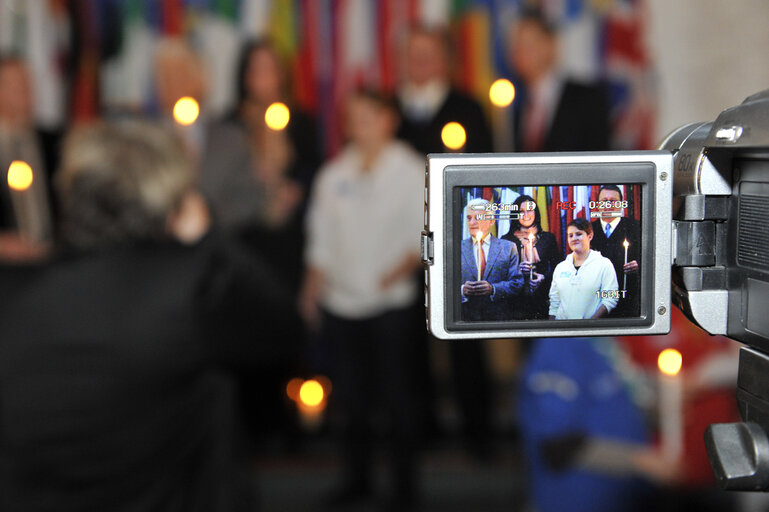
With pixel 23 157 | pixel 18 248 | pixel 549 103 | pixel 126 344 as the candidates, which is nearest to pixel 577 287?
pixel 126 344

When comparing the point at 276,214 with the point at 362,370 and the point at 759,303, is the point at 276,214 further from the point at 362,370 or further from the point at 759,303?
the point at 759,303

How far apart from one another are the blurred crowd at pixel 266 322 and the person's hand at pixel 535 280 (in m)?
0.02

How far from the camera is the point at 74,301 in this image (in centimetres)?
142

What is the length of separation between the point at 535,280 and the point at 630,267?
9cm

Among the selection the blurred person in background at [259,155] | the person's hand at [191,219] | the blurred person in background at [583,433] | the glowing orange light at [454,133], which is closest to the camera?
the person's hand at [191,219]

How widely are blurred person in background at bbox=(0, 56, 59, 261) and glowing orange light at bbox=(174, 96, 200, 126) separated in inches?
19.5

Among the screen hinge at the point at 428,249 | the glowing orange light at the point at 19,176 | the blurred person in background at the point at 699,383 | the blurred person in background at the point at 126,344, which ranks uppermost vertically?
the glowing orange light at the point at 19,176

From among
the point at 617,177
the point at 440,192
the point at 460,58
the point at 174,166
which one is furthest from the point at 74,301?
the point at 460,58

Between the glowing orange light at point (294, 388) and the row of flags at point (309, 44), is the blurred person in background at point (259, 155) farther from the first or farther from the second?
the glowing orange light at point (294, 388)

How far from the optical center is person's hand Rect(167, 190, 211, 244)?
157cm

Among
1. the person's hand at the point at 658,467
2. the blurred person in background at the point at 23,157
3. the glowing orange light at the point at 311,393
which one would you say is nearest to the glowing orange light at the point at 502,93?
the glowing orange light at the point at 311,393

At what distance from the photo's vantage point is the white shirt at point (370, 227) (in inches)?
136

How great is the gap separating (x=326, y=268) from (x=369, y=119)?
59cm

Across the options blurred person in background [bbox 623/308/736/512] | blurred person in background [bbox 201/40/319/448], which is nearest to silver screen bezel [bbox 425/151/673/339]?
blurred person in background [bbox 623/308/736/512]
